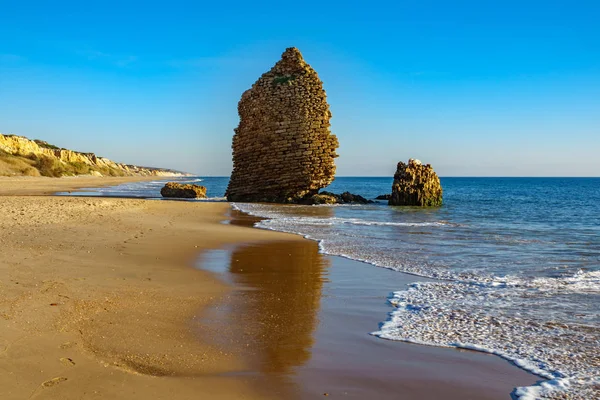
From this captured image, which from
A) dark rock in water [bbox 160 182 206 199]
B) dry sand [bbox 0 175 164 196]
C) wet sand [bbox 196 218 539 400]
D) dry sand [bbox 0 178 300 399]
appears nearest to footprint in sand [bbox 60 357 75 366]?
dry sand [bbox 0 178 300 399]

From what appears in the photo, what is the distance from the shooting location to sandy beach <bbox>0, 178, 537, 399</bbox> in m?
3.69

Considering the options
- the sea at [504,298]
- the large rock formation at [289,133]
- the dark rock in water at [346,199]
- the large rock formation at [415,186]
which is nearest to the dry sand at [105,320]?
the sea at [504,298]

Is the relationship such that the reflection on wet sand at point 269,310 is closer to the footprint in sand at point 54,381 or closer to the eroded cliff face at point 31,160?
the footprint in sand at point 54,381

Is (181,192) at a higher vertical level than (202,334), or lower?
higher

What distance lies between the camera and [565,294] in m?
7.04

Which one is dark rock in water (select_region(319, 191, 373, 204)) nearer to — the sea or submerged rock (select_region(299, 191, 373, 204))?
submerged rock (select_region(299, 191, 373, 204))

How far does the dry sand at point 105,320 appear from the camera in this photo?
3.61 metres

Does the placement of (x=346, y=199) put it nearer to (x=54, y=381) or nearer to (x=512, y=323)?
(x=512, y=323)

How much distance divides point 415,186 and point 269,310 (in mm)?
26200

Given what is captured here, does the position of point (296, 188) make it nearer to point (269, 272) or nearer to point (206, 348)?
point (269, 272)

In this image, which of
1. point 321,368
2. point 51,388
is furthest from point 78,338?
point 321,368

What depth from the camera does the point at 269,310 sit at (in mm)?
5922

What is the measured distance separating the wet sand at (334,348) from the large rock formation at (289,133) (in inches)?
861

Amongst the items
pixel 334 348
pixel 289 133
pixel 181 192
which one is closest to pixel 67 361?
pixel 334 348
